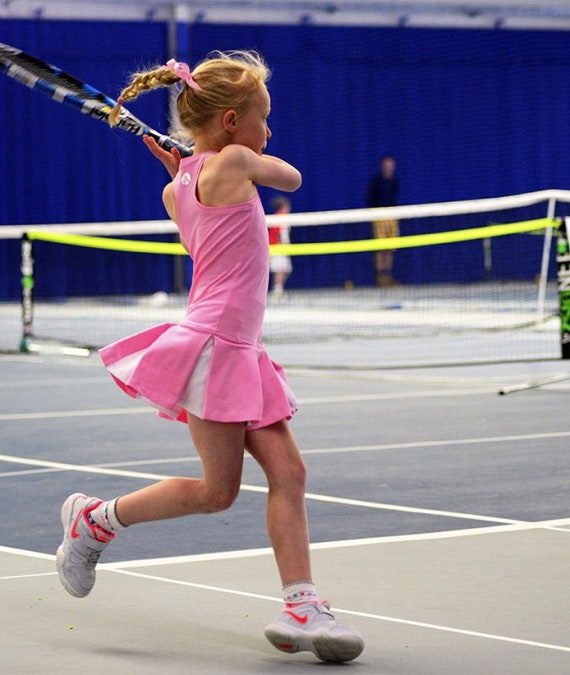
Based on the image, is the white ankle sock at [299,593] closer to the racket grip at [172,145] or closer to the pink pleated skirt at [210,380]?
the pink pleated skirt at [210,380]

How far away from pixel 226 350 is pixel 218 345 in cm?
2

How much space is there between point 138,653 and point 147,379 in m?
0.60

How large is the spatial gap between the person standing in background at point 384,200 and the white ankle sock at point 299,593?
20.1 m

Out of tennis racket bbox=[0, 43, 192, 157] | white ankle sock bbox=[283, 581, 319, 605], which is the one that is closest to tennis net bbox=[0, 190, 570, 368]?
tennis racket bbox=[0, 43, 192, 157]

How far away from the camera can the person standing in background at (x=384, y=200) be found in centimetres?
2375

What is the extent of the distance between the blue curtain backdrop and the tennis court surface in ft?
52.1

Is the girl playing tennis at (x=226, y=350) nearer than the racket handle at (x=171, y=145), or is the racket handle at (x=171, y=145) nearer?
the girl playing tennis at (x=226, y=350)

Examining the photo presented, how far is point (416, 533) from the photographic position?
4715 millimetres

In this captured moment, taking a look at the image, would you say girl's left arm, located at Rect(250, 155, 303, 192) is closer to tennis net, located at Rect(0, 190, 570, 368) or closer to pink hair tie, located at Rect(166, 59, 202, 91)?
pink hair tie, located at Rect(166, 59, 202, 91)

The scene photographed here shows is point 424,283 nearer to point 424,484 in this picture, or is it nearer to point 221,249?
point 424,484

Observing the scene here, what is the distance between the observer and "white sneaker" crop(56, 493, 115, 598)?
146 inches

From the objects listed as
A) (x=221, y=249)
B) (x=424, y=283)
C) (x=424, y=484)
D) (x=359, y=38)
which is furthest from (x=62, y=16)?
(x=221, y=249)

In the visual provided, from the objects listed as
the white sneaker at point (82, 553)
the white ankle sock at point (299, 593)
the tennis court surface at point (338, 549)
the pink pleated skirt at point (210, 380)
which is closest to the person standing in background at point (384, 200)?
the tennis court surface at point (338, 549)

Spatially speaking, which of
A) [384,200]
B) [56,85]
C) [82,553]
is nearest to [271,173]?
[82,553]
